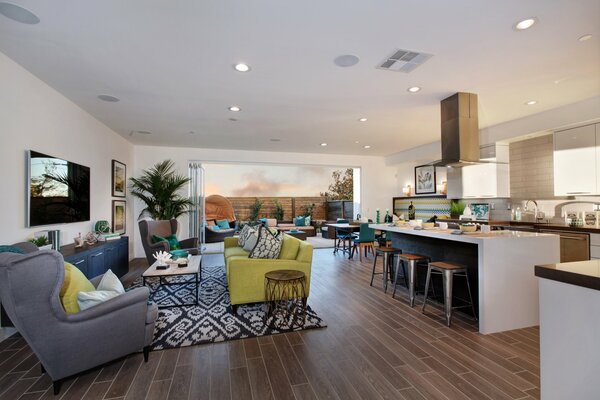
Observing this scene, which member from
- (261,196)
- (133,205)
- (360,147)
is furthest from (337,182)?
(133,205)

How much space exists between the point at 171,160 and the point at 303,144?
3.28 meters

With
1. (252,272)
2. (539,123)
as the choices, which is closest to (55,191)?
(252,272)

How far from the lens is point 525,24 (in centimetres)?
241

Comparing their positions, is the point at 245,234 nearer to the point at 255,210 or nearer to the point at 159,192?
the point at 159,192

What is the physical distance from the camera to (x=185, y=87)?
3688 millimetres

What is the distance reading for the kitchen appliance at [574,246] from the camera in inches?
157

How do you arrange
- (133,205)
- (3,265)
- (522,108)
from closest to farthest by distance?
(3,265) < (522,108) < (133,205)

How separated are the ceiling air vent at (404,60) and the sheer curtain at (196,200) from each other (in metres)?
5.64

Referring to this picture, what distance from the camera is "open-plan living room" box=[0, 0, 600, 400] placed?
2066 mm

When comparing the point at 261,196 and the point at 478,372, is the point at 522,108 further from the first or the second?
the point at 261,196

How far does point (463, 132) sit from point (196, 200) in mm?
6035

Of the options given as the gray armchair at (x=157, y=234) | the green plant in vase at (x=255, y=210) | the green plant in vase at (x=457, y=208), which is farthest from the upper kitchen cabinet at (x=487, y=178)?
the green plant in vase at (x=255, y=210)

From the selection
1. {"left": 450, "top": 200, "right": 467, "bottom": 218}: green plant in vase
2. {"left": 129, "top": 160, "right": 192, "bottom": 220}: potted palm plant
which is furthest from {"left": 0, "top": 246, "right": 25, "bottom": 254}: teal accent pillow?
{"left": 450, "top": 200, "right": 467, "bottom": 218}: green plant in vase

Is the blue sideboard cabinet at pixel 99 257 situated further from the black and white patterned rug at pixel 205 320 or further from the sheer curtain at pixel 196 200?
the sheer curtain at pixel 196 200
